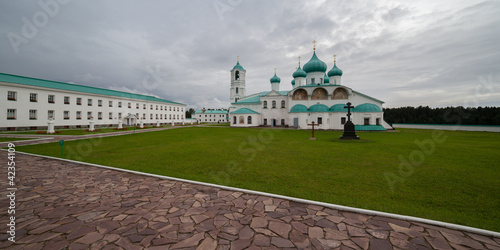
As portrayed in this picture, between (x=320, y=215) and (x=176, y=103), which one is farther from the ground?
(x=176, y=103)

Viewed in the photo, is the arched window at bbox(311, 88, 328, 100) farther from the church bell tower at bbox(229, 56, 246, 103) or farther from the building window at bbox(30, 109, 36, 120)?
the building window at bbox(30, 109, 36, 120)

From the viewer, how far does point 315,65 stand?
3628 cm

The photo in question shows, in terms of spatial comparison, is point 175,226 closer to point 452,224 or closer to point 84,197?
point 84,197

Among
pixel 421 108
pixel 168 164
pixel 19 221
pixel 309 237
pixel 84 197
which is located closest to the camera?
pixel 309 237

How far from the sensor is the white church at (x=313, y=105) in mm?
30562

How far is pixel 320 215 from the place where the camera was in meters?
3.75

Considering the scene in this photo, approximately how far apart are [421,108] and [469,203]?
68411 mm

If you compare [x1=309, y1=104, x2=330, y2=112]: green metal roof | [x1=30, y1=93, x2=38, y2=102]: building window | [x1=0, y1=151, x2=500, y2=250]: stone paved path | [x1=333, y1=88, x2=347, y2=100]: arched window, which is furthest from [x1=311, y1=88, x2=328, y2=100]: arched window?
[x1=30, y1=93, x2=38, y2=102]: building window

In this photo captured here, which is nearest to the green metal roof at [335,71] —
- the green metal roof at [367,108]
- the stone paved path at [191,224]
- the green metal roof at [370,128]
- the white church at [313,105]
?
the white church at [313,105]

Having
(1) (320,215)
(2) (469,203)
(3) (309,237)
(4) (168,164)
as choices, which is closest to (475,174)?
(2) (469,203)

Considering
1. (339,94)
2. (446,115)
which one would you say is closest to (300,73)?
(339,94)

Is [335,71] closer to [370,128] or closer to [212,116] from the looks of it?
[370,128]

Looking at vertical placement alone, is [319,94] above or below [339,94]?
above

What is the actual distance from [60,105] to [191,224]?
37.3 meters
